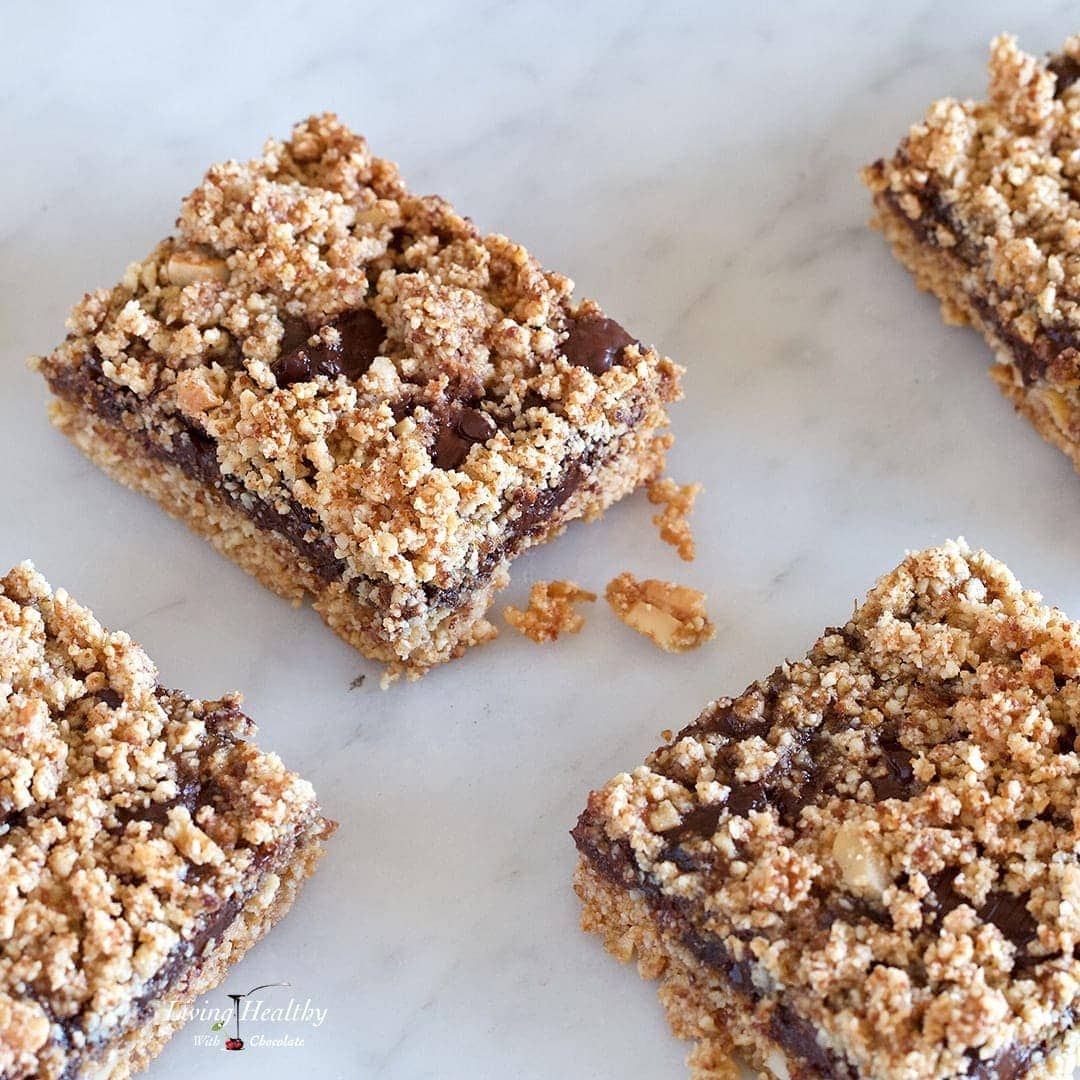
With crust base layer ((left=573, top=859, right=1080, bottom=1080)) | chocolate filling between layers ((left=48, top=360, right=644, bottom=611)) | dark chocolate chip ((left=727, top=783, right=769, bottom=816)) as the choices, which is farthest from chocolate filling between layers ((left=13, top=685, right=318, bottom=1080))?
dark chocolate chip ((left=727, top=783, right=769, bottom=816))

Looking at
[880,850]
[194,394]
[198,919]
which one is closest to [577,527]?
[194,394]

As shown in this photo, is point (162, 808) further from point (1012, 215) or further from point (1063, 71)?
point (1063, 71)

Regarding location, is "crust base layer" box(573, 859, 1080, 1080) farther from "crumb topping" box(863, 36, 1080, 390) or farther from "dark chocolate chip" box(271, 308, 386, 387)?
"crumb topping" box(863, 36, 1080, 390)

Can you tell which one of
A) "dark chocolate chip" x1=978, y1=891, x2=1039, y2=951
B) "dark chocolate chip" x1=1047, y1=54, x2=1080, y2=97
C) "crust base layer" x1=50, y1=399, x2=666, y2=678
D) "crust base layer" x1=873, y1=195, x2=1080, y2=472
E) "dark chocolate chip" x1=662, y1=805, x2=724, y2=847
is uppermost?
"dark chocolate chip" x1=1047, y1=54, x2=1080, y2=97

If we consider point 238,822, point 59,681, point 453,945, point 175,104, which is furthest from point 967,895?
point 175,104

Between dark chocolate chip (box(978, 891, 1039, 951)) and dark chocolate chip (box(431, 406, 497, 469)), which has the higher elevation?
dark chocolate chip (box(431, 406, 497, 469))

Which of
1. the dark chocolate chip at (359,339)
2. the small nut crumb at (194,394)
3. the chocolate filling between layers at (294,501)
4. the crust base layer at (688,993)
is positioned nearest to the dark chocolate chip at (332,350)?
the dark chocolate chip at (359,339)
